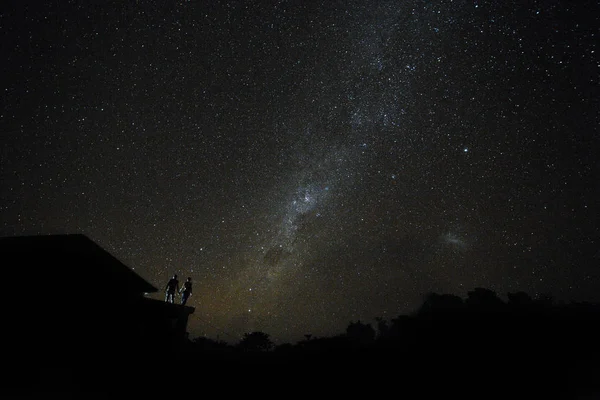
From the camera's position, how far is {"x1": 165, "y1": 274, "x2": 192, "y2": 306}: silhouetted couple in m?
11.7

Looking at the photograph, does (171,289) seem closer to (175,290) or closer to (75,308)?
(175,290)

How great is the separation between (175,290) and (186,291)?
696 millimetres

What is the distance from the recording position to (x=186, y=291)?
1166cm

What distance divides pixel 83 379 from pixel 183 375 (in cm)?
269

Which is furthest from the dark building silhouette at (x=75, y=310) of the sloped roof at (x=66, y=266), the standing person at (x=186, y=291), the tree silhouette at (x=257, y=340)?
the tree silhouette at (x=257, y=340)

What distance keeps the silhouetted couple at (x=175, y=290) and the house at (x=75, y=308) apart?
1.59 metres

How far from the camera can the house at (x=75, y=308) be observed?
7730 mm

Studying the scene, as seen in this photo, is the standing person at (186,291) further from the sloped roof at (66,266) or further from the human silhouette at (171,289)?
the sloped roof at (66,266)

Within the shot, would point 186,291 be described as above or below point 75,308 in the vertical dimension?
above

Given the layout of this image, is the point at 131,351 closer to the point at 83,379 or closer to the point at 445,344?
the point at 83,379

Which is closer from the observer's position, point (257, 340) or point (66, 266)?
point (66, 266)

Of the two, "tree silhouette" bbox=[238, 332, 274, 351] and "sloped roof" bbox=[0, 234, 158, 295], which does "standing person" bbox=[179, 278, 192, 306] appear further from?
"tree silhouette" bbox=[238, 332, 274, 351]

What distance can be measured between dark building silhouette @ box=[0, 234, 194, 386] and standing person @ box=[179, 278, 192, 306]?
1577mm

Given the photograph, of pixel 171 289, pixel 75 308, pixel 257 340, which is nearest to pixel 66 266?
pixel 75 308
